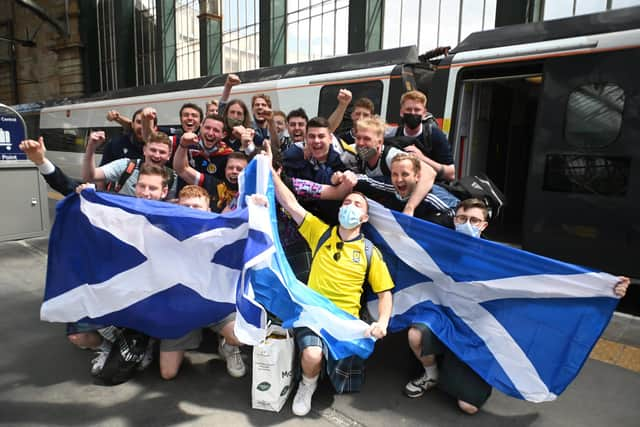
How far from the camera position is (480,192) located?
3475 millimetres

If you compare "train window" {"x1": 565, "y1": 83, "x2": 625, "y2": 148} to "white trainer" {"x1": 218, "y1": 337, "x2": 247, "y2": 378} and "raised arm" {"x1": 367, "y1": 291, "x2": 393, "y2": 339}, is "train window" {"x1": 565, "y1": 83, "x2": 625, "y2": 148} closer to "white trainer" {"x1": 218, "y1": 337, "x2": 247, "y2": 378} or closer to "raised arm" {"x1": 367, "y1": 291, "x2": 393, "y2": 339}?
"raised arm" {"x1": 367, "y1": 291, "x2": 393, "y2": 339}

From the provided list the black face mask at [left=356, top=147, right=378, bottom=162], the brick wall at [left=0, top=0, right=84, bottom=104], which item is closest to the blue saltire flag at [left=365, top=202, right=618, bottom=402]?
the black face mask at [left=356, top=147, right=378, bottom=162]

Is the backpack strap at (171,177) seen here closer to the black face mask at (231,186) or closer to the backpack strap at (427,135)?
the black face mask at (231,186)

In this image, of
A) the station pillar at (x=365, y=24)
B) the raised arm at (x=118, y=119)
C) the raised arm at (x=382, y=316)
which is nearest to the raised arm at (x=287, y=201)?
the raised arm at (x=382, y=316)

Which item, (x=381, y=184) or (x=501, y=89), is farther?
(x=501, y=89)

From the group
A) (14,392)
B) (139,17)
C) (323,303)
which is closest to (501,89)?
(323,303)

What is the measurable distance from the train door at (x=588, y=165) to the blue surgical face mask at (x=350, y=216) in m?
3.07

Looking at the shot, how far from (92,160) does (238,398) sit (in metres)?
2.18

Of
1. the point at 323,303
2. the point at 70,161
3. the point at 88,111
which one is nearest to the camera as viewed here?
the point at 323,303

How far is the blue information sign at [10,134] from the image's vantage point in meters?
6.15

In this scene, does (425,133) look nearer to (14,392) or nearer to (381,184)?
(381,184)

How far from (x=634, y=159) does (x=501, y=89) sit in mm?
3026

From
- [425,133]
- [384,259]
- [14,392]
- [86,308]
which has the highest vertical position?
[425,133]

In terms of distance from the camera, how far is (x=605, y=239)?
188 inches
